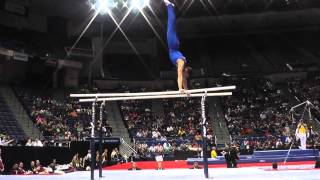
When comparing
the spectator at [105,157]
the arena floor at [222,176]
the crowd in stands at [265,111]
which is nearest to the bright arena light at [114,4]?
the crowd in stands at [265,111]

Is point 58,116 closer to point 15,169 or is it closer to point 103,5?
point 103,5

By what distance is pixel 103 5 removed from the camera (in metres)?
27.6

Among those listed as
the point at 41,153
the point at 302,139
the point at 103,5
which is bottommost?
the point at 41,153

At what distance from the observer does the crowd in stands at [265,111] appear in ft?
73.5

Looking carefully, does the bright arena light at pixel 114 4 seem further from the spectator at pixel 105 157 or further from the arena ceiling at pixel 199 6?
the spectator at pixel 105 157

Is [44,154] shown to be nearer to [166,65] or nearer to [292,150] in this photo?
[292,150]

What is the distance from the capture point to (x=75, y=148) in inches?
743

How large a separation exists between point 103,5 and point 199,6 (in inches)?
251

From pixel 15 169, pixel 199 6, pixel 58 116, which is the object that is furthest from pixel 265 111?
pixel 15 169

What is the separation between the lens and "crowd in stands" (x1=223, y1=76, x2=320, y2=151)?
22.4 meters

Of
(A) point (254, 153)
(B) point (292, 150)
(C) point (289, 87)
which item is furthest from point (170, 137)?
(C) point (289, 87)

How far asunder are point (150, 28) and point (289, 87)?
10.8 m

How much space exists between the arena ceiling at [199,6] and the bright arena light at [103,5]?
0.46m

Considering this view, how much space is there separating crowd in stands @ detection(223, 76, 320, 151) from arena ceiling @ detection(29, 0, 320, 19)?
485cm
